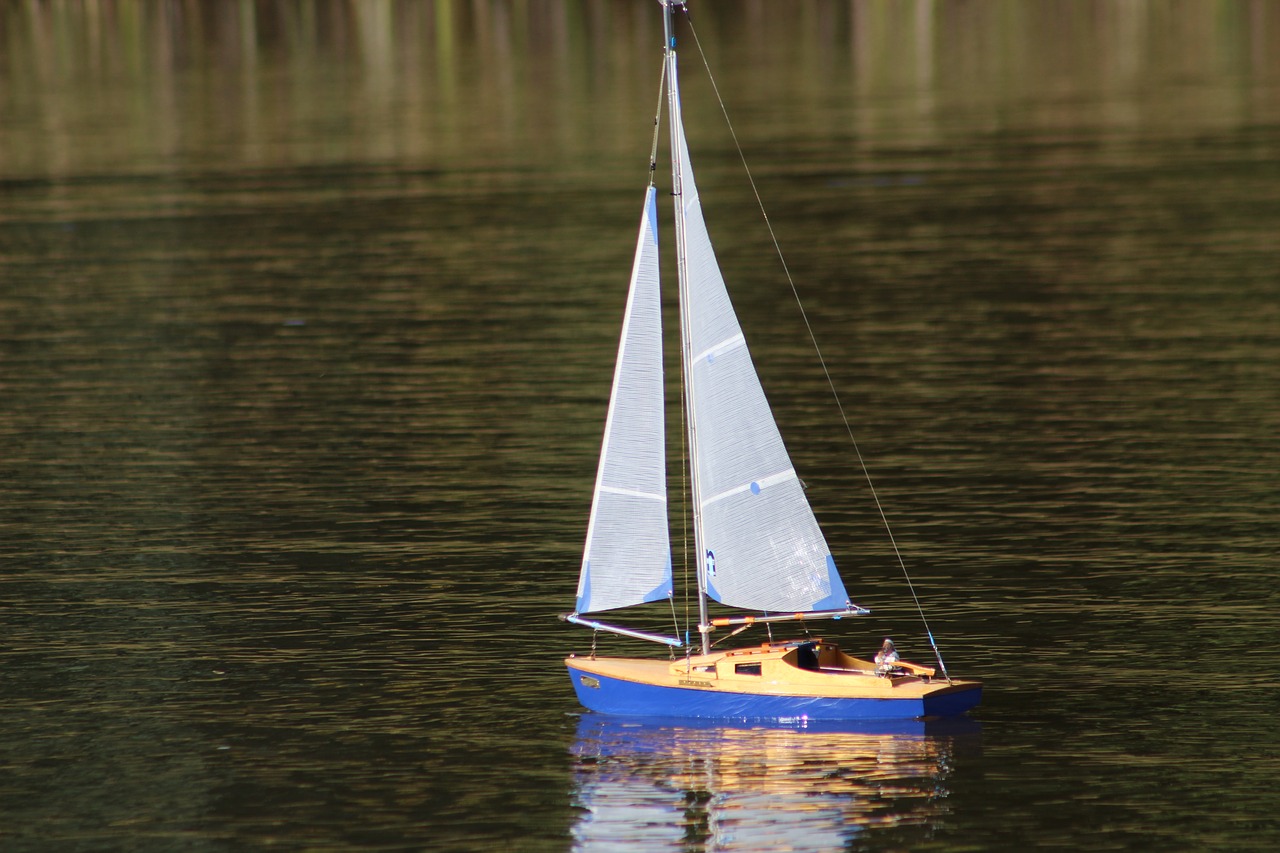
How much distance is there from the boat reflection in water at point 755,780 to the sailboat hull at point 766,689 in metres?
0.29

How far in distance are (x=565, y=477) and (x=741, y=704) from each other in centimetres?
2139

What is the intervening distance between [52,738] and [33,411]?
32.8m

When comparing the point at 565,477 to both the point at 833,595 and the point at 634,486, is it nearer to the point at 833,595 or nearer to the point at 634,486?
the point at 634,486

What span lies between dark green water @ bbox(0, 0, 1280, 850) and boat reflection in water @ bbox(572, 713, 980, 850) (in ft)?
0.34

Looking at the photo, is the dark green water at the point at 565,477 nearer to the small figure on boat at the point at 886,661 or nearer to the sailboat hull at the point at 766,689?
the sailboat hull at the point at 766,689

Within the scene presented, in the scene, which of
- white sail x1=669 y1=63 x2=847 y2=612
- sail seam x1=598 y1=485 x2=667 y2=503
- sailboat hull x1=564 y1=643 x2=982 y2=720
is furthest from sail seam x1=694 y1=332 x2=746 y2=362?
sailboat hull x1=564 y1=643 x2=982 y2=720

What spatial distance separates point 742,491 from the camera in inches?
1494

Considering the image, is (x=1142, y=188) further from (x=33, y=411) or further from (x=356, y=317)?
(x=33, y=411)

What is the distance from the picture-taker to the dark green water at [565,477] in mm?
35156

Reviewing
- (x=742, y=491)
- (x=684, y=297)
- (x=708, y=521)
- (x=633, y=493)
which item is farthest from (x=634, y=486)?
(x=684, y=297)

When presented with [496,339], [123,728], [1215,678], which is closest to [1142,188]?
[496,339]

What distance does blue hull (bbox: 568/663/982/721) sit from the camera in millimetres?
36812

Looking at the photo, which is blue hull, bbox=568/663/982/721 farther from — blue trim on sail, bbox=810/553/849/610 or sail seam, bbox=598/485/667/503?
sail seam, bbox=598/485/667/503

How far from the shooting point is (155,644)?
44.2 m
